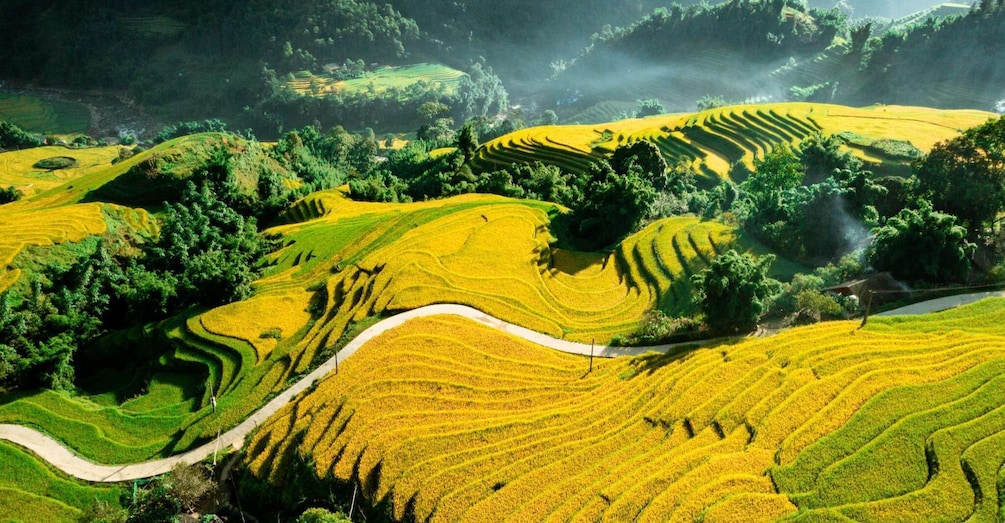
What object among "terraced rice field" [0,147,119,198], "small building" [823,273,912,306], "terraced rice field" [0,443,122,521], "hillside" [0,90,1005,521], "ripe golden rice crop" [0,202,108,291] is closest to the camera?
"hillside" [0,90,1005,521]

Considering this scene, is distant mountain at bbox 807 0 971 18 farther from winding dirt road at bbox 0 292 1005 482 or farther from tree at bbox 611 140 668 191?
winding dirt road at bbox 0 292 1005 482

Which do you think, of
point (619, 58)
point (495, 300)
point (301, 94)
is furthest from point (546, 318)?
point (619, 58)

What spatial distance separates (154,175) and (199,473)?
3909 cm

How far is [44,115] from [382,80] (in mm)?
68201

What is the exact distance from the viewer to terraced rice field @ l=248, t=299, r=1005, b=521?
55.0ft

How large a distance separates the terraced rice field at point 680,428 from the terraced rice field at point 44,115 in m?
117

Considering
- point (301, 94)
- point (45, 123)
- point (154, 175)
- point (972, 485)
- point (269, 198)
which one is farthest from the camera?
point (301, 94)

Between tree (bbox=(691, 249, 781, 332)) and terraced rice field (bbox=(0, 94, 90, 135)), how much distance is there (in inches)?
4906

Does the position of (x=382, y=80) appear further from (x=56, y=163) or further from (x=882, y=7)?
(x=882, y=7)

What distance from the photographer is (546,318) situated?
29.1 m

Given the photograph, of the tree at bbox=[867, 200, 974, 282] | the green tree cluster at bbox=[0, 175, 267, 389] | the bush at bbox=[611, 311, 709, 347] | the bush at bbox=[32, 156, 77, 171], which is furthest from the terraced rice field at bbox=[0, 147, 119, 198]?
the tree at bbox=[867, 200, 974, 282]

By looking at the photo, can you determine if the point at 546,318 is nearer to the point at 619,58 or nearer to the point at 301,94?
the point at 301,94

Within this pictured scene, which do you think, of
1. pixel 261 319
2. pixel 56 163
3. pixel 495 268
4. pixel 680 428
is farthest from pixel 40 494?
pixel 56 163

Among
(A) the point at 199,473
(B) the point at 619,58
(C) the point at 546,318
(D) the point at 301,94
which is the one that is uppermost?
(B) the point at 619,58
